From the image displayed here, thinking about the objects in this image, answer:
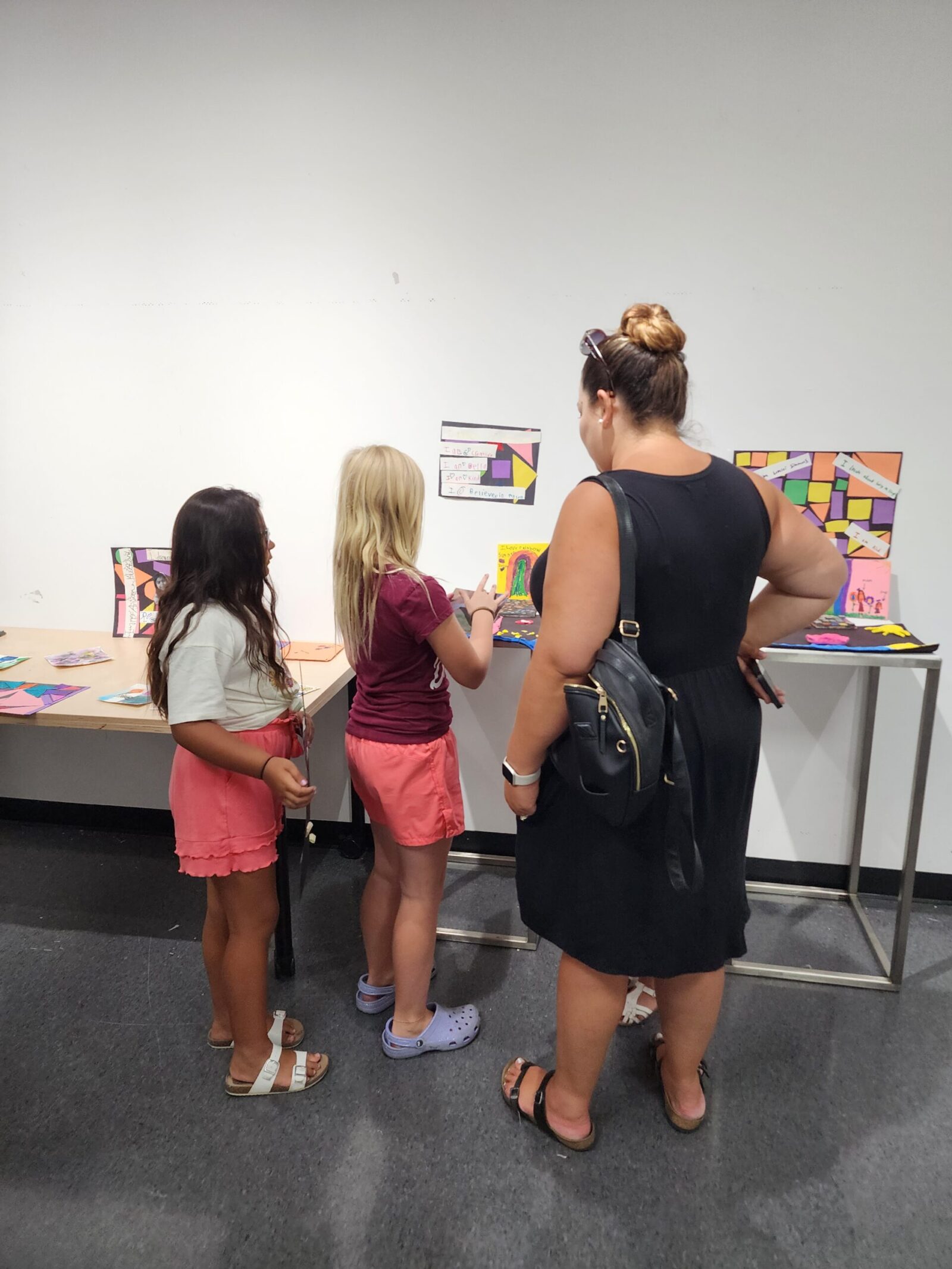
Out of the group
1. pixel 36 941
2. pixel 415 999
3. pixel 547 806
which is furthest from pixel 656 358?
pixel 36 941

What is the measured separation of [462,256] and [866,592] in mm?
1521

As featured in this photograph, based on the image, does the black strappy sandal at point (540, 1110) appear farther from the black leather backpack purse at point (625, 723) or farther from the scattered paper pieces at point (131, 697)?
the scattered paper pieces at point (131, 697)

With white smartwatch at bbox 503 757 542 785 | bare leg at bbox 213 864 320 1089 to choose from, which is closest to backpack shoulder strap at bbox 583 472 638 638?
white smartwatch at bbox 503 757 542 785

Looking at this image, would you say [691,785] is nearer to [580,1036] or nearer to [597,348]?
[580,1036]

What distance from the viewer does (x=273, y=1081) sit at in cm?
150

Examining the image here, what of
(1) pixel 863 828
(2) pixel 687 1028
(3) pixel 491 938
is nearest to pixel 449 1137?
(2) pixel 687 1028

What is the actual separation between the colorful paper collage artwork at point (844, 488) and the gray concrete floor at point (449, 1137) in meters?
1.16

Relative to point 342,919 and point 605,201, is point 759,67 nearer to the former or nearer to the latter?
point 605,201

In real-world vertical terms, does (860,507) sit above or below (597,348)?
below

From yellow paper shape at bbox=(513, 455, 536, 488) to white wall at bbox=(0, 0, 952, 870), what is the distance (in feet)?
0.19

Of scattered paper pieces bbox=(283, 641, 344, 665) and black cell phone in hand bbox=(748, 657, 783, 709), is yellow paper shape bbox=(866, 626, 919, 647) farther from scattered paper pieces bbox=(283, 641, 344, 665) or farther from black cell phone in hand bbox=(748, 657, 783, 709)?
scattered paper pieces bbox=(283, 641, 344, 665)

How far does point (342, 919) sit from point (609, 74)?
248 cm

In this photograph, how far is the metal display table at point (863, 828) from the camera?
1735mm

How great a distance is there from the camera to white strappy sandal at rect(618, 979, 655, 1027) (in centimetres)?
174
